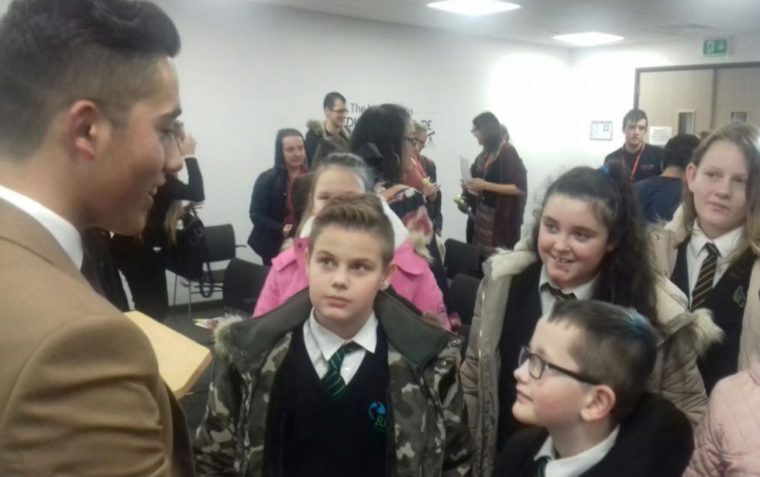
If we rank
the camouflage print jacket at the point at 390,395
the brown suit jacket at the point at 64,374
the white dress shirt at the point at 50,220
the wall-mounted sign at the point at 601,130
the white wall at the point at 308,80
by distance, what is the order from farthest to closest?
the wall-mounted sign at the point at 601,130 < the white wall at the point at 308,80 < the camouflage print jacket at the point at 390,395 < the white dress shirt at the point at 50,220 < the brown suit jacket at the point at 64,374

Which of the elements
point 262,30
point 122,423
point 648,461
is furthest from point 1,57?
point 262,30

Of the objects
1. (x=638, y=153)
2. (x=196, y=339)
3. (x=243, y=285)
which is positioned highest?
(x=638, y=153)

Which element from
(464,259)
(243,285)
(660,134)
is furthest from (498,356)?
(660,134)

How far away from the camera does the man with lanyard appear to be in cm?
626

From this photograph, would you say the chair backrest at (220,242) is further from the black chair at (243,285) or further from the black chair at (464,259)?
the black chair at (464,259)

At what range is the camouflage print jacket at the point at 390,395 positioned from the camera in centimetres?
156

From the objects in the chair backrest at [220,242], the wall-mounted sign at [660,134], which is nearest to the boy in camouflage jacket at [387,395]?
the chair backrest at [220,242]

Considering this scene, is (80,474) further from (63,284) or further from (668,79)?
(668,79)

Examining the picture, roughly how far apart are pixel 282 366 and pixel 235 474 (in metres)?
0.29

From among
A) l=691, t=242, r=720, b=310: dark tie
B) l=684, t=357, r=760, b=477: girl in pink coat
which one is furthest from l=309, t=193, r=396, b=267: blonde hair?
l=691, t=242, r=720, b=310: dark tie

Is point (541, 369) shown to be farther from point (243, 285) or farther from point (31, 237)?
point (243, 285)

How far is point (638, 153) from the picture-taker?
20.7 ft

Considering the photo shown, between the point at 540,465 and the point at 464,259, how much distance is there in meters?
3.05

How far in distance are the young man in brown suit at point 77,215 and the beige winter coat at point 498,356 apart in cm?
102
